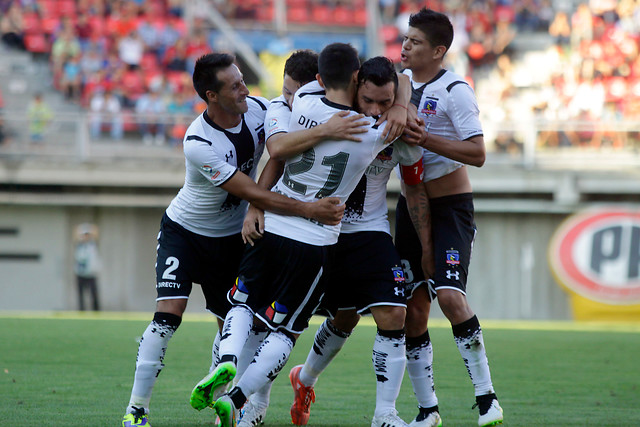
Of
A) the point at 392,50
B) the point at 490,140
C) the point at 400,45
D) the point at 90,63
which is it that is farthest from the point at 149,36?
the point at 490,140

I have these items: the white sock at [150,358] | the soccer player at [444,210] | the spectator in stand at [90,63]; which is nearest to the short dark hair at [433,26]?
the soccer player at [444,210]

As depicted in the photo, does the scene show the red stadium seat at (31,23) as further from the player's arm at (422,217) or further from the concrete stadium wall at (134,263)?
the player's arm at (422,217)

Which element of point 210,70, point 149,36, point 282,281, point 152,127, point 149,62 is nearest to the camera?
point 282,281

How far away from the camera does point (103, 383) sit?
24.5ft

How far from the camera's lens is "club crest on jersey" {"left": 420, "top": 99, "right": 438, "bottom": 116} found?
5.80 metres

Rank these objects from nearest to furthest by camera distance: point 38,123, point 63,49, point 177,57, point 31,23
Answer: point 38,123, point 63,49, point 177,57, point 31,23

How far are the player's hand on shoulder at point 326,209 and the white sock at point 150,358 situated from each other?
1168 millimetres

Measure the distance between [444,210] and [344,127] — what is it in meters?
1.20

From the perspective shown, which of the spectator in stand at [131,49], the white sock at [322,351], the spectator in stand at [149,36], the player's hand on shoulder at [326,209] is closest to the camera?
the player's hand on shoulder at [326,209]

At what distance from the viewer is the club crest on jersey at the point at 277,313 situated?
17.4 feet

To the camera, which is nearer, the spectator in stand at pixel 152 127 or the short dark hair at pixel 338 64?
the short dark hair at pixel 338 64

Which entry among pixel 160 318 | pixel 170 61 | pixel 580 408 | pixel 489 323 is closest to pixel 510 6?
pixel 170 61

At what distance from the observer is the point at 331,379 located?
818 cm

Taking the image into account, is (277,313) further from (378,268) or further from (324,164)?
(324,164)
